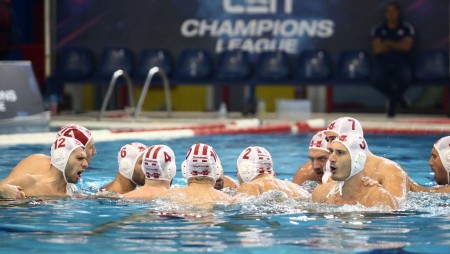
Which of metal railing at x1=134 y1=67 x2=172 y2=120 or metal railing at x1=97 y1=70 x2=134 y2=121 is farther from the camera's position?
metal railing at x1=134 y1=67 x2=172 y2=120

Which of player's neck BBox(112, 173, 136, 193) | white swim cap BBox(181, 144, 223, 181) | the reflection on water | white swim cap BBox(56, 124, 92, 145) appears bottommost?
the reflection on water

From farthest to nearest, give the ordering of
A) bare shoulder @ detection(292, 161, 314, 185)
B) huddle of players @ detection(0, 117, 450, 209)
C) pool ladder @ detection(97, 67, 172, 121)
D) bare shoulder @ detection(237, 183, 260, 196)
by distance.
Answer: pool ladder @ detection(97, 67, 172, 121) < bare shoulder @ detection(292, 161, 314, 185) < bare shoulder @ detection(237, 183, 260, 196) < huddle of players @ detection(0, 117, 450, 209)

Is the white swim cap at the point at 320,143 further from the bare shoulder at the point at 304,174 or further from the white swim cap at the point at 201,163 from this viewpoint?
the white swim cap at the point at 201,163

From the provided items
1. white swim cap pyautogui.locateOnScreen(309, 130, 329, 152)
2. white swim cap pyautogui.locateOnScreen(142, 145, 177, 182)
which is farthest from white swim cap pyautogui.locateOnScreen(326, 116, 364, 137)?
white swim cap pyautogui.locateOnScreen(142, 145, 177, 182)

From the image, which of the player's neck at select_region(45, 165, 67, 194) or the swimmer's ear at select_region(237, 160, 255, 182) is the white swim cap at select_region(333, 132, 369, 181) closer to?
the swimmer's ear at select_region(237, 160, 255, 182)

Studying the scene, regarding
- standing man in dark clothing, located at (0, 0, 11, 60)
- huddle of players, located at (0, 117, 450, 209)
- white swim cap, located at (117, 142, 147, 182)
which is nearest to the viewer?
huddle of players, located at (0, 117, 450, 209)

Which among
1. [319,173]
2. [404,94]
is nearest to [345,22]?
[404,94]

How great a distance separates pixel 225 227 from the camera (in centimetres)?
627

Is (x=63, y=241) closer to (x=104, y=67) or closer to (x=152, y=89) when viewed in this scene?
(x=104, y=67)

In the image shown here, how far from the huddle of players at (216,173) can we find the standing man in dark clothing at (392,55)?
787 cm

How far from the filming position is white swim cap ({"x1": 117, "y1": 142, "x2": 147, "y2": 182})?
7812 millimetres

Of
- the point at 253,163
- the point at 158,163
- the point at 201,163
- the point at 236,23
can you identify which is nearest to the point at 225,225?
the point at 201,163

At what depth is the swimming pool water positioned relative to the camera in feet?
18.3

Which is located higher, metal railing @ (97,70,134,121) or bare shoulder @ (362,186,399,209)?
metal railing @ (97,70,134,121)
